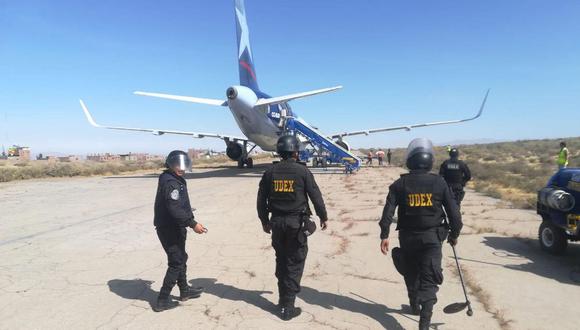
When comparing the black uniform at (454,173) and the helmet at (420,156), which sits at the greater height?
the helmet at (420,156)

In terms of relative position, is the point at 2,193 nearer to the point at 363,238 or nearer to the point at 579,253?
the point at 363,238

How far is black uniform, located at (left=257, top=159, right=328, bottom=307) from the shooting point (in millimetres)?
4492

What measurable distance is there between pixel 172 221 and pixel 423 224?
9.02 feet

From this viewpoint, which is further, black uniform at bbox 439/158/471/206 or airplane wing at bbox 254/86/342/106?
airplane wing at bbox 254/86/342/106

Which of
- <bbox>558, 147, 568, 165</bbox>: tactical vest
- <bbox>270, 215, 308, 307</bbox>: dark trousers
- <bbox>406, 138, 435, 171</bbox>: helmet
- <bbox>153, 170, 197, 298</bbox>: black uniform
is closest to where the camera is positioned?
<bbox>406, 138, 435, 171</bbox>: helmet

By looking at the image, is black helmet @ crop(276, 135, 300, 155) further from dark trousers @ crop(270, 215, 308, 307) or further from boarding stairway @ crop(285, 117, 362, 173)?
boarding stairway @ crop(285, 117, 362, 173)

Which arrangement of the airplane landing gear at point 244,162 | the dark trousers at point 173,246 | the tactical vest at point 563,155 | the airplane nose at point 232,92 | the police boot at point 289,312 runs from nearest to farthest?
the police boot at point 289,312, the dark trousers at point 173,246, the tactical vest at point 563,155, the airplane nose at point 232,92, the airplane landing gear at point 244,162

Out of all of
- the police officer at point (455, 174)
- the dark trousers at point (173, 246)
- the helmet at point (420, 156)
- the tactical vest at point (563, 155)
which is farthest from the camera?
the tactical vest at point (563, 155)

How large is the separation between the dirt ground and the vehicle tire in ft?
0.50

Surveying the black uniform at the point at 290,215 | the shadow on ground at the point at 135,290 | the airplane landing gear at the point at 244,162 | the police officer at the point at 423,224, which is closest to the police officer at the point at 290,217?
the black uniform at the point at 290,215

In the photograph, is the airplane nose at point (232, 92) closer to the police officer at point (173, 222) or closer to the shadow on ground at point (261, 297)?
the shadow on ground at point (261, 297)

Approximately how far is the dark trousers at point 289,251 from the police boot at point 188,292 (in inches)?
43.2

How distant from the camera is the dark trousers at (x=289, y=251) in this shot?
4465 mm

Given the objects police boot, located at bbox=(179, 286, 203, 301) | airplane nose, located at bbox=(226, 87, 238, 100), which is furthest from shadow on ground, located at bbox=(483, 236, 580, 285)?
airplane nose, located at bbox=(226, 87, 238, 100)
